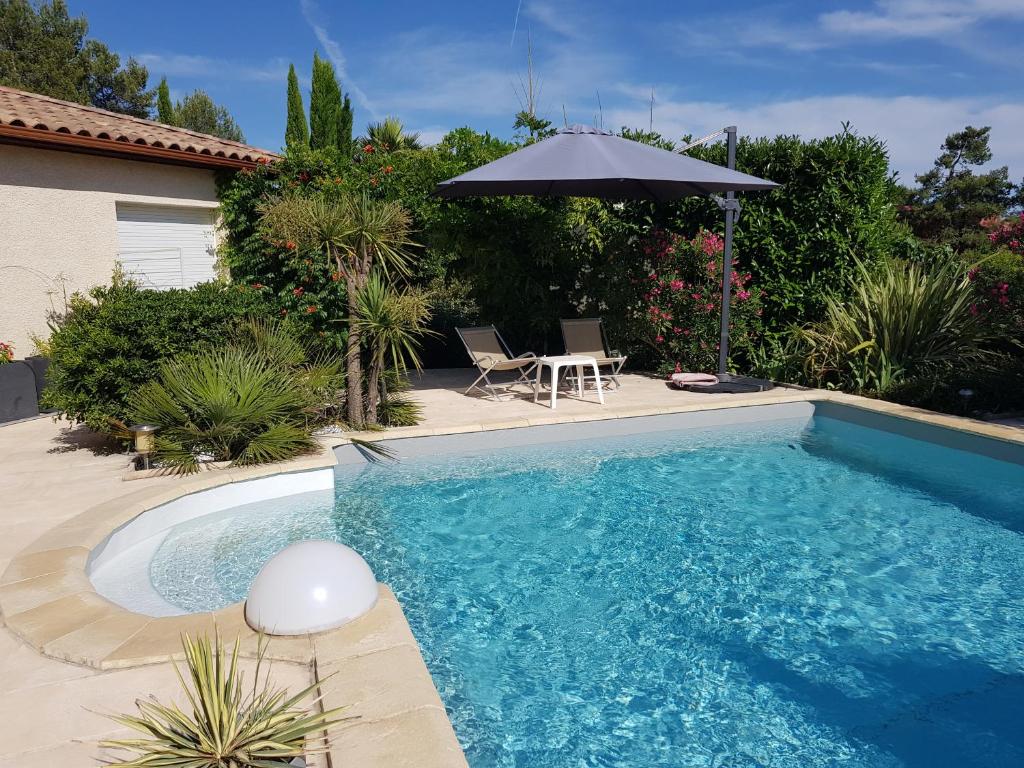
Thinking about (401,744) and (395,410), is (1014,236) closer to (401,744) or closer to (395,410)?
(395,410)

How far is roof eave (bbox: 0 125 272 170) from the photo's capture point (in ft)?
27.0

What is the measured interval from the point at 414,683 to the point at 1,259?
8.50 metres

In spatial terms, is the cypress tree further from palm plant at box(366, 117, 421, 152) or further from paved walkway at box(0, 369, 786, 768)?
paved walkway at box(0, 369, 786, 768)

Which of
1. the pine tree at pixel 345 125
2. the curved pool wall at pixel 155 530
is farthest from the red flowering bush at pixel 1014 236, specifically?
the pine tree at pixel 345 125

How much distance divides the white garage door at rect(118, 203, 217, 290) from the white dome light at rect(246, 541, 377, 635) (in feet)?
26.4

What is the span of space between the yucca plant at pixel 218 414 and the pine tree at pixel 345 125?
2409 centimetres

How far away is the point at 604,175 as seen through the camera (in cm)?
758

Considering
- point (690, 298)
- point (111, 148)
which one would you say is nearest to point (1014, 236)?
point (690, 298)

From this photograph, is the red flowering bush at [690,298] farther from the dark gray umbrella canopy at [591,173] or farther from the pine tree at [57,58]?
the pine tree at [57,58]

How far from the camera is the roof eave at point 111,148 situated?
8242mm

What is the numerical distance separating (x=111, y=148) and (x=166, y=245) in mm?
1604

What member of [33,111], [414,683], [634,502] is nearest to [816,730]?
[414,683]

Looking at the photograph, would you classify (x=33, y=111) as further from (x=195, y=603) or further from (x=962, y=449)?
(x=962, y=449)

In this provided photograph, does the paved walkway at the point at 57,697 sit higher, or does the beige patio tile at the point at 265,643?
the beige patio tile at the point at 265,643
